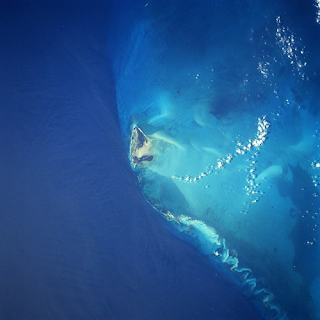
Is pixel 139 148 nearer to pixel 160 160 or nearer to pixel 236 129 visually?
pixel 160 160

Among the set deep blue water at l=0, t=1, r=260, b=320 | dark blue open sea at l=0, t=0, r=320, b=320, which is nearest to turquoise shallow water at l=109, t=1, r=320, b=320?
dark blue open sea at l=0, t=0, r=320, b=320

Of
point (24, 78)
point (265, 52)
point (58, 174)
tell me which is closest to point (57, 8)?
point (24, 78)

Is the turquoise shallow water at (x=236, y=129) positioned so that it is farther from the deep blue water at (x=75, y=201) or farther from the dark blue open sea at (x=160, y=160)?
the deep blue water at (x=75, y=201)

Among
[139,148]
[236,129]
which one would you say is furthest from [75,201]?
[236,129]

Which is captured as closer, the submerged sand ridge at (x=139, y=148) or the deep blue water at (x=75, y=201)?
the deep blue water at (x=75, y=201)

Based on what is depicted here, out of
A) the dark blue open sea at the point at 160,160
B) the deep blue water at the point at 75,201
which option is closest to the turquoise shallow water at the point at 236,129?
the dark blue open sea at the point at 160,160

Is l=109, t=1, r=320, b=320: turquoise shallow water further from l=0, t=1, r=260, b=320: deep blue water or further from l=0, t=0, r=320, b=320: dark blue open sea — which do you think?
l=0, t=1, r=260, b=320: deep blue water
